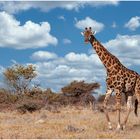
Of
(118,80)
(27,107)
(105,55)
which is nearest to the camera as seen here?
(118,80)

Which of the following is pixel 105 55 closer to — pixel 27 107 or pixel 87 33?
pixel 87 33

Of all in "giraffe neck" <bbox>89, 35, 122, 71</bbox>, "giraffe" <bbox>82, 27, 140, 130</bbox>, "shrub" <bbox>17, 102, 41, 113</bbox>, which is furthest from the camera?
"shrub" <bbox>17, 102, 41, 113</bbox>

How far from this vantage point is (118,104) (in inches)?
602

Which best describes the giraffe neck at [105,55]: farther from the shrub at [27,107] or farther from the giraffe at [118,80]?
the shrub at [27,107]

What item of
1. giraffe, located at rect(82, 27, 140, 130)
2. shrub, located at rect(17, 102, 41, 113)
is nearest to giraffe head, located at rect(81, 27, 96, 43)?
giraffe, located at rect(82, 27, 140, 130)

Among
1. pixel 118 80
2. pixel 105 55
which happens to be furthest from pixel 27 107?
pixel 118 80

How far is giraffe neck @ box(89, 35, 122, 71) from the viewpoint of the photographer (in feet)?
50.8

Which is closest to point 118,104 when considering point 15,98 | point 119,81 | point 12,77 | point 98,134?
point 119,81

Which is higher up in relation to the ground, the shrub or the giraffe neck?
the giraffe neck

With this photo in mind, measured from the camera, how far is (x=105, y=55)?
15734mm

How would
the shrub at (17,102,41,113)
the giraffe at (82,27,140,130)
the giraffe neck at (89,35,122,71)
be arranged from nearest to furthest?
the giraffe at (82,27,140,130) → the giraffe neck at (89,35,122,71) → the shrub at (17,102,41,113)

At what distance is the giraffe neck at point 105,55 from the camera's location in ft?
50.8

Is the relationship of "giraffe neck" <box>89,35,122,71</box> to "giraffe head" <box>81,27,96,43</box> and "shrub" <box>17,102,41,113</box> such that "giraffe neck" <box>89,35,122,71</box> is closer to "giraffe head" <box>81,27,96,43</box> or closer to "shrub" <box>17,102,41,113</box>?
"giraffe head" <box>81,27,96,43</box>

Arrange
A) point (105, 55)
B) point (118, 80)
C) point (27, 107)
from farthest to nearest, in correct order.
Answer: point (27, 107) < point (105, 55) < point (118, 80)
